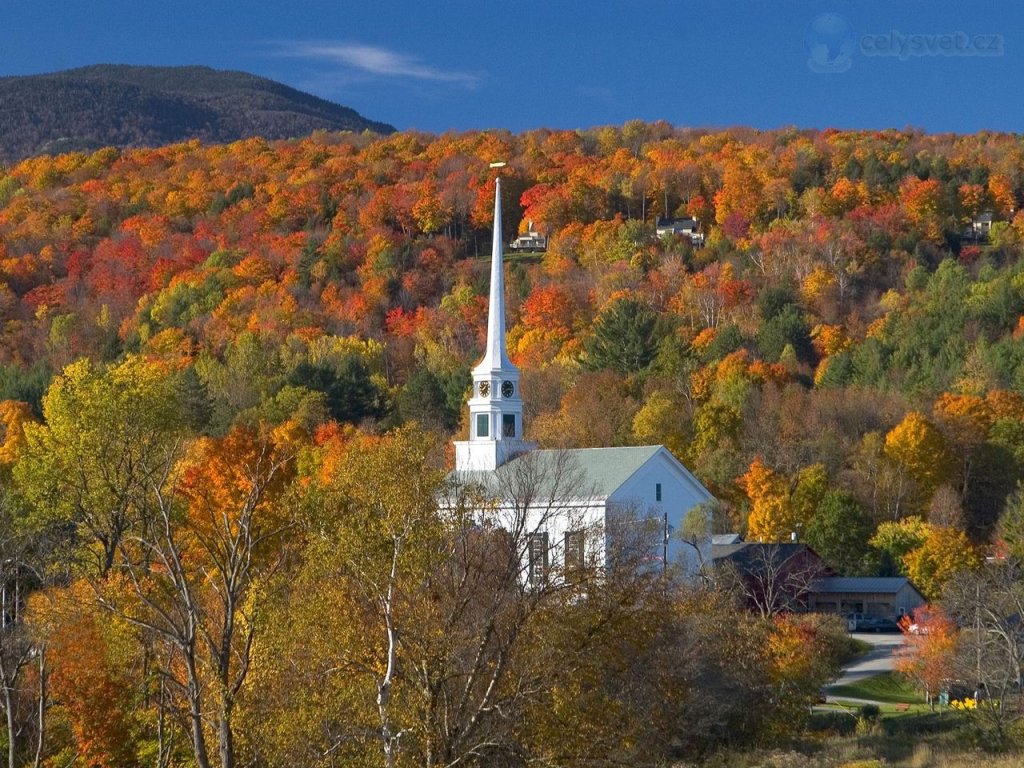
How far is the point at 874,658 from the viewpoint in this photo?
186 feet

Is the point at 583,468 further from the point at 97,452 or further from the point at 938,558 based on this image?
the point at 97,452

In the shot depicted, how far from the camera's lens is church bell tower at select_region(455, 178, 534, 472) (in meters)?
60.6

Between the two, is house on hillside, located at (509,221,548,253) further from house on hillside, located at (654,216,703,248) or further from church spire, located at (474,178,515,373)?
church spire, located at (474,178,515,373)

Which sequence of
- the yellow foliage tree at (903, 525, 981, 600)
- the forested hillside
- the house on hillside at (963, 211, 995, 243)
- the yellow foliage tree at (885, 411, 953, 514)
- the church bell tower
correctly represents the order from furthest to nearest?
the house on hillside at (963, 211, 995, 243) < the yellow foliage tree at (885, 411, 953, 514) < the yellow foliage tree at (903, 525, 981, 600) < the church bell tower < the forested hillside

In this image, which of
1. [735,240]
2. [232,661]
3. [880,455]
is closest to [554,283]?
[735,240]

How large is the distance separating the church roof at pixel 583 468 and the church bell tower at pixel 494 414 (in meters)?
0.79

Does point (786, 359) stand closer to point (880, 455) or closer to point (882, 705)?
point (880, 455)

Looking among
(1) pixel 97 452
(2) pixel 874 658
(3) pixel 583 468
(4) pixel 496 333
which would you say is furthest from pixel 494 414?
(1) pixel 97 452

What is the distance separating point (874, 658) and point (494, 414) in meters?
16.1

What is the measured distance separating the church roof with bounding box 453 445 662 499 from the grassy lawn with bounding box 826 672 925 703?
1010 cm

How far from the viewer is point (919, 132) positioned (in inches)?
6555

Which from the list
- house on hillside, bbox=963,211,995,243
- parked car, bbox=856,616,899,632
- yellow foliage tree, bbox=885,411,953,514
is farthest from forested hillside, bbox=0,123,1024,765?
parked car, bbox=856,616,899,632

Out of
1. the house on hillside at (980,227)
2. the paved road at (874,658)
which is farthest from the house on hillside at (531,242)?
the paved road at (874,658)

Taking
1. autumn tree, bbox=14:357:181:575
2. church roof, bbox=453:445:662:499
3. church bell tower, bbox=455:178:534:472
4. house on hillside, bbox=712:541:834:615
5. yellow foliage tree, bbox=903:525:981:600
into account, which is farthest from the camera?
yellow foliage tree, bbox=903:525:981:600
